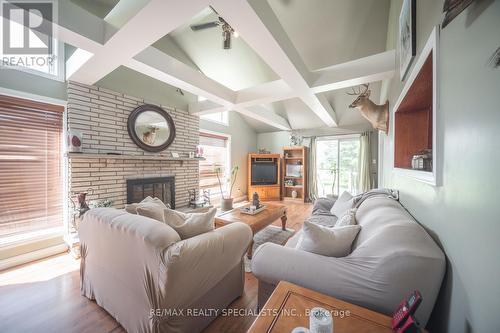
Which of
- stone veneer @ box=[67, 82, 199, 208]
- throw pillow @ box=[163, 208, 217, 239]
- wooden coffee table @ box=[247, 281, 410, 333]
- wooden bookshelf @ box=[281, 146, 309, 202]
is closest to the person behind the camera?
wooden coffee table @ box=[247, 281, 410, 333]

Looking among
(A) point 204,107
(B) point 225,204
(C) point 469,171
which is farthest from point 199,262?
(A) point 204,107

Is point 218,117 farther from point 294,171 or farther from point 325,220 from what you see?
point 325,220

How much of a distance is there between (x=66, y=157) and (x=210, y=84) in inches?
87.6

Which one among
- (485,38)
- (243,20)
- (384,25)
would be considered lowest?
(485,38)

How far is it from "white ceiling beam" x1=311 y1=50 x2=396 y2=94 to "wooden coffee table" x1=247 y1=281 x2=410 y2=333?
253cm

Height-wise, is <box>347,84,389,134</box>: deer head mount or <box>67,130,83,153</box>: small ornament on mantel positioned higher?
<box>347,84,389,134</box>: deer head mount

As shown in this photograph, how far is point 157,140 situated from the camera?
11.8ft

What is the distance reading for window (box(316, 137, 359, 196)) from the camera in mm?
5395

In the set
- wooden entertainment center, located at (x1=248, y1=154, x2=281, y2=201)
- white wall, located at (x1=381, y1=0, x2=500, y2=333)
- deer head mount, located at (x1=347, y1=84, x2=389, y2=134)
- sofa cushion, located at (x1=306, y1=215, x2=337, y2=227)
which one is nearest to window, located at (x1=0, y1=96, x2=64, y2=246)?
sofa cushion, located at (x1=306, y1=215, x2=337, y2=227)

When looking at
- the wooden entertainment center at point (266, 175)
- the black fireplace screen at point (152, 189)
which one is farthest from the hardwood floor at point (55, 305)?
the wooden entertainment center at point (266, 175)

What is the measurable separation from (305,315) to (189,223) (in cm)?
91

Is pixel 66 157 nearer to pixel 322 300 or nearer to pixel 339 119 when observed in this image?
pixel 322 300

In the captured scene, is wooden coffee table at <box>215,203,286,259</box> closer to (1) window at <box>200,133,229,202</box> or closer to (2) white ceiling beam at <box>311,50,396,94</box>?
(2) white ceiling beam at <box>311,50,396,94</box>

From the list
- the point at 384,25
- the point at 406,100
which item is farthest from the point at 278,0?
the point at 406,100
